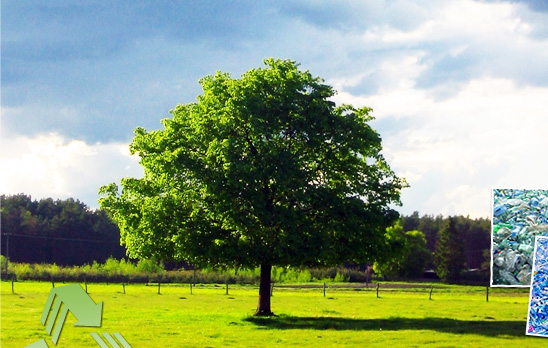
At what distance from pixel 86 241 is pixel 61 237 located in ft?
17.7

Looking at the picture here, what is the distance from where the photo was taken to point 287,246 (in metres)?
40.8

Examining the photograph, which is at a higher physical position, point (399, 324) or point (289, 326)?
point (399, 324)

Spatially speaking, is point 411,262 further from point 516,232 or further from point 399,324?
point 516,232

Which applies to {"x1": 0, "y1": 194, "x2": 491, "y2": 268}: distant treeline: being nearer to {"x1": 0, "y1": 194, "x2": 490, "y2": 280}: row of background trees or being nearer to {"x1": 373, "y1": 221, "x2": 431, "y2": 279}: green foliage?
{"x1": 0, "y1": 194, "x2": 490, "y2": 280}: row of background trees

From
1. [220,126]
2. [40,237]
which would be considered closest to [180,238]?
[220,126]

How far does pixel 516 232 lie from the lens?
24.7m

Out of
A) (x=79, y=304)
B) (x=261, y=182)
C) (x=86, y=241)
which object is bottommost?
(x=86, y=241)

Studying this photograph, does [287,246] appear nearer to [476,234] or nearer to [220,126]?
[220,126]

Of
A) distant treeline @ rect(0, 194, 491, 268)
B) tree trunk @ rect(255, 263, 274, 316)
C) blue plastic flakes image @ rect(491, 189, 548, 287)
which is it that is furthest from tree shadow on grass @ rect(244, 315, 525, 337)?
distant treeline @ rect(0, 194, 491, 268)

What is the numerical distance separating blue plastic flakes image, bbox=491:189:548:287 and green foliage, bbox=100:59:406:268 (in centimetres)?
1665

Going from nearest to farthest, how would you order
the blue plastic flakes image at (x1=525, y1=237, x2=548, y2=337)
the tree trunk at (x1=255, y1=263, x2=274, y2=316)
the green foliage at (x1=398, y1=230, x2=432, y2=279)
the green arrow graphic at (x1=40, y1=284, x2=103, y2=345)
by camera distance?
the green arrow graphic at (x1=40, y1=284, x2=103, y2=345) < the blue plastic flakes image at (x1=525, y1=237, x2=548, y2=337) < the tree trunk at (x1=255, y1=263, x2=274, y2=316) < the green foliage at (x1=398, y1=230, x2=432, y2=279)

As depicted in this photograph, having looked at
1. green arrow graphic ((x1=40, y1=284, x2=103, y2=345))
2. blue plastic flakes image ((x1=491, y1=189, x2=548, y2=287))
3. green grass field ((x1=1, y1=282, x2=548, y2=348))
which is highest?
blue plastic flakes image ((x1=491, y1=189, x2=548, y2=287))

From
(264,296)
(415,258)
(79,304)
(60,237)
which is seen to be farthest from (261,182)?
(60,237)

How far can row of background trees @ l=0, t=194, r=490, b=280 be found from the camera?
13962 cm
